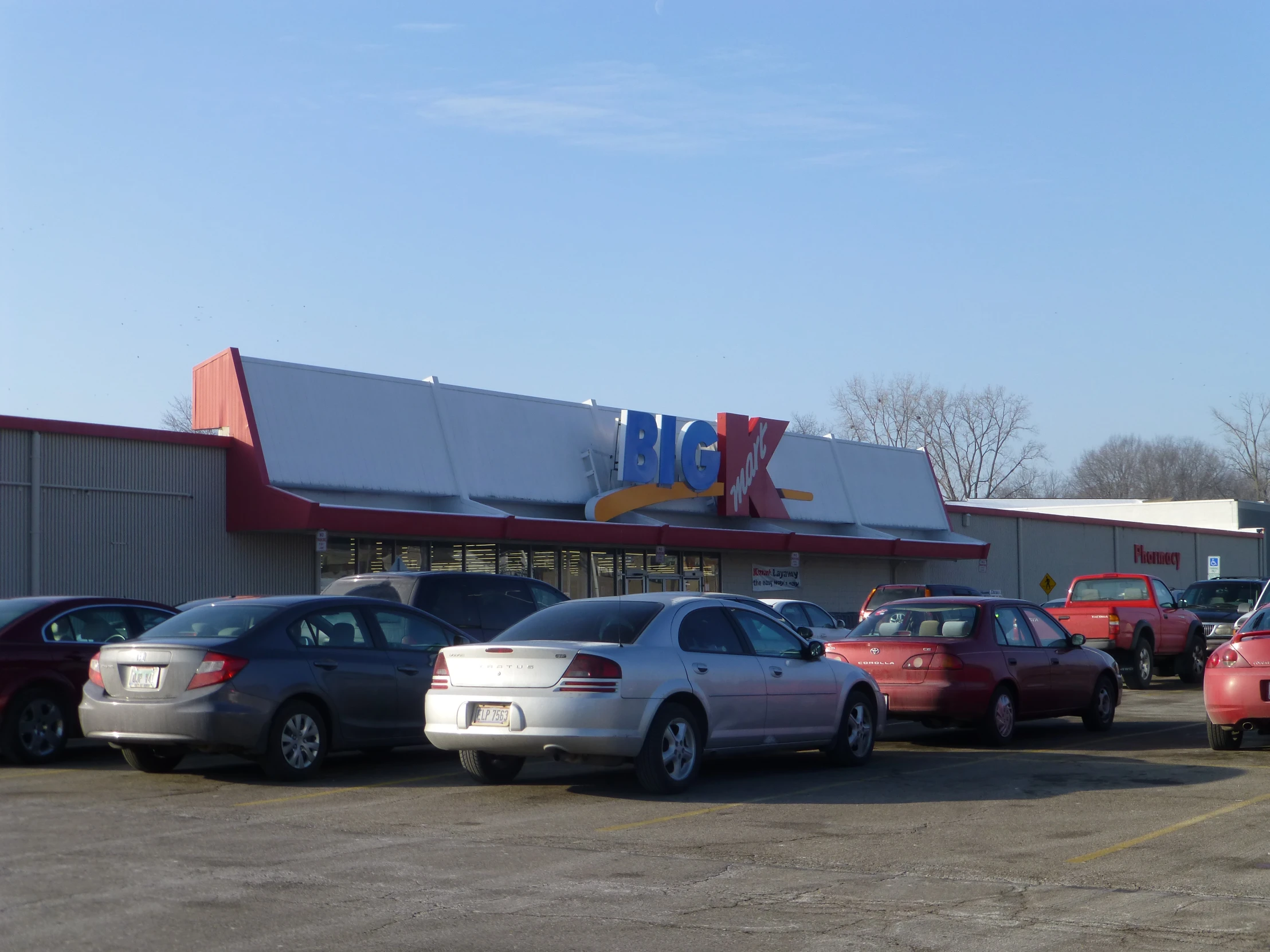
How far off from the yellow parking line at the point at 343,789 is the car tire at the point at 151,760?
1717 millimetres

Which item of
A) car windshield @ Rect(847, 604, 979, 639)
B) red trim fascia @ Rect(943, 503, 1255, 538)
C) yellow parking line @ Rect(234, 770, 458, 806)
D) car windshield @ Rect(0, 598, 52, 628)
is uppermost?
red trim fascia @ Rect(943, 503, 1255, 538)

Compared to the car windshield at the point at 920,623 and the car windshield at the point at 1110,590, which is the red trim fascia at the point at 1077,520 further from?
the car windshield at the point at 920,623

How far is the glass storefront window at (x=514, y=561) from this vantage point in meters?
29.9

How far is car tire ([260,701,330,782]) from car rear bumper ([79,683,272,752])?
0.48 ft

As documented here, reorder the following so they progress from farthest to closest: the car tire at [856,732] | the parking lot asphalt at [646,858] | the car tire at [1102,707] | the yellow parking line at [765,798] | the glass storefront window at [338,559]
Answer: the glass storefront window at [338,559]
the car tire at [1102,707]
the car tire at [856,732]
the yellow parking line at [765,798]
the parking lot asphalt at [646,858]

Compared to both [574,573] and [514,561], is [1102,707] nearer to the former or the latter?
[514,561]

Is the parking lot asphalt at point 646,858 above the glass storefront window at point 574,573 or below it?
below

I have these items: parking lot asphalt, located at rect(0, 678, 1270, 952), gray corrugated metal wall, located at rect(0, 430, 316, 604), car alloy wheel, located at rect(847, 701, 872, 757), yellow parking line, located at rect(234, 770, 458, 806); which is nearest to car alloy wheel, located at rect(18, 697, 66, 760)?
parking lot asphalt, located at rect(0, 678, 1270, 952)

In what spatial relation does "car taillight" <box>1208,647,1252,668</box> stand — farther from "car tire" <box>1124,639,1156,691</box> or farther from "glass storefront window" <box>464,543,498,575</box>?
"glass storefront window" <box>464,543,498,575</box>

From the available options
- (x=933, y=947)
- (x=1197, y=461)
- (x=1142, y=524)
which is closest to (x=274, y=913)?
(x=933, y=947)

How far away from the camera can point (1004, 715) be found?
47.9 ft

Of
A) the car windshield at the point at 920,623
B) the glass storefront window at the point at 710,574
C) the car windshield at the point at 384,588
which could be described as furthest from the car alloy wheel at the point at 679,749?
the glass storefront window at the point at 710,574

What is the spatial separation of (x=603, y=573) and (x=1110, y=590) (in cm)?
1168

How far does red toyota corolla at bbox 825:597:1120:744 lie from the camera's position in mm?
14234
